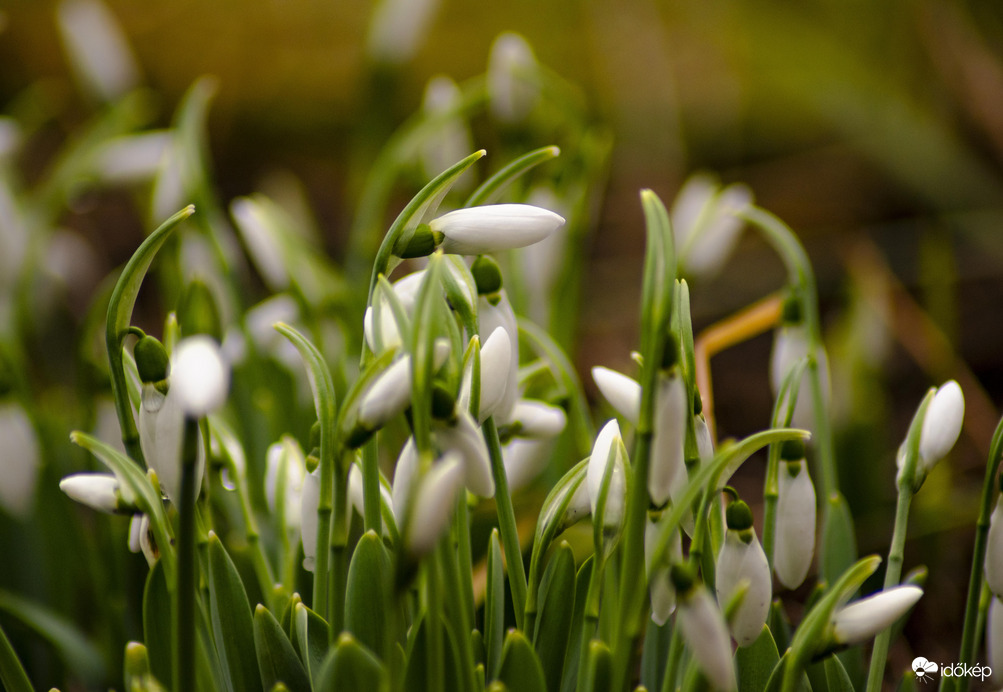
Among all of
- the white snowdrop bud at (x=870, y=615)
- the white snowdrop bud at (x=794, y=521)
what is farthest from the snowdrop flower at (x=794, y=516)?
the white snowdrop bud at (x=870, y=615)

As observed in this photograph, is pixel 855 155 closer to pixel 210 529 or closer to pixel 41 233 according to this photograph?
pixel 41 233

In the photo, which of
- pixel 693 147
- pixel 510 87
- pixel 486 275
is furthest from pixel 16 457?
pixel 693 147

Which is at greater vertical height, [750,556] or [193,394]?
[193,394]

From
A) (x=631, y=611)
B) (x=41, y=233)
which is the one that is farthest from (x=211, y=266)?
(x=631, y=611)

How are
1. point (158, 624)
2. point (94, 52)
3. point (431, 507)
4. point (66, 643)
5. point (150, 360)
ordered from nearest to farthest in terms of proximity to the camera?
1. point (431, 507)
2. point (150, 360)
3. point (158, 624)
4. point (66, 643)
5. point (94, 52)

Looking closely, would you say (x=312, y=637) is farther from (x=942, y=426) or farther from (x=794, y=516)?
(x=942, y=426)

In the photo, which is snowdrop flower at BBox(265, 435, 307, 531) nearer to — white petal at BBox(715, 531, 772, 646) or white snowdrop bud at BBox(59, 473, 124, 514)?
white snowdrop bud at BBox(59, 473, 124, 514)

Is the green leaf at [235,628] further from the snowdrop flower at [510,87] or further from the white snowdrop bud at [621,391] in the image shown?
the snowdrop flower at [510,87]
